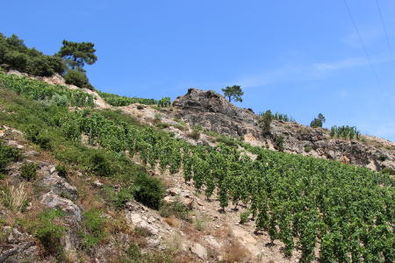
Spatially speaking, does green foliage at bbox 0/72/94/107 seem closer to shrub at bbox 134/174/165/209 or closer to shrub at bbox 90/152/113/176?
shrub at bbox 90/152/113/176

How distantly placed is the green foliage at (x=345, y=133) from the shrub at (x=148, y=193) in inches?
2513

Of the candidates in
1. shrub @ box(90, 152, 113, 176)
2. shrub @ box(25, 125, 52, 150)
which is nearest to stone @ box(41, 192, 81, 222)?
shrub @ box(90, 152, 113, 176)

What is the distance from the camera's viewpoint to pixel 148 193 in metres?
17.5

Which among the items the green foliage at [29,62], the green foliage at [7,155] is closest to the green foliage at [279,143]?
the green foliage at [29,62]

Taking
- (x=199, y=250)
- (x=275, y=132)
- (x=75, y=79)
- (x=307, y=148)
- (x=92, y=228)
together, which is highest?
(x=275, y=132)

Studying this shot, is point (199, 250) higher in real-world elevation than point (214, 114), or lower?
lower

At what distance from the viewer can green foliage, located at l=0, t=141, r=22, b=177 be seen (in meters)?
14.8

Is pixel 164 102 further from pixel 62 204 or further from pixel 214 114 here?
pixel 62 204

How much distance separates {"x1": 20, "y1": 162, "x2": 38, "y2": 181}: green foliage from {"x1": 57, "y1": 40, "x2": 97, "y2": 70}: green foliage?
218 ft

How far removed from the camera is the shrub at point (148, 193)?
57.2ft

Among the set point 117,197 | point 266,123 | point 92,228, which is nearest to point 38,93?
point 117,197

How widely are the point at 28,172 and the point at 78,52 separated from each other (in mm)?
69081

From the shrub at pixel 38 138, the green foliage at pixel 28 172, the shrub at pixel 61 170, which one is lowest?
the green foliage at pixel 28 172

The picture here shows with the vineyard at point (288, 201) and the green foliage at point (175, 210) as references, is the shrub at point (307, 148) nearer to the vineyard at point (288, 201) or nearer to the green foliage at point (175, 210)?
the vineyard at point (288, 201)
